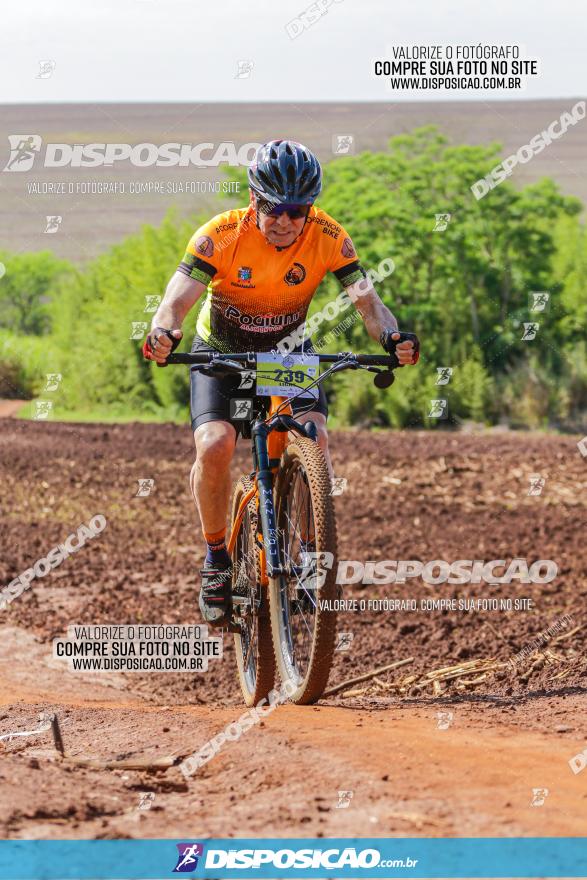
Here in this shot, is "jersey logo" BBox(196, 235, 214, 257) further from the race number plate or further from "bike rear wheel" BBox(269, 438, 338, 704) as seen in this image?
"bike rear wheel" BBox(269, 438, 338, 704)

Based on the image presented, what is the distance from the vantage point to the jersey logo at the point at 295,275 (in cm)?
657

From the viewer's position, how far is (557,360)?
79.6 feet

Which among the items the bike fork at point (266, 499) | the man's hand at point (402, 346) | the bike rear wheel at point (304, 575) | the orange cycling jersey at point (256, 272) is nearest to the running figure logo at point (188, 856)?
the bike rear wheel at point (304, 575)

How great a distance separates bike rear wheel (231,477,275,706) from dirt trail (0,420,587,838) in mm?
479

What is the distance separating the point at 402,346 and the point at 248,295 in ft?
3.34

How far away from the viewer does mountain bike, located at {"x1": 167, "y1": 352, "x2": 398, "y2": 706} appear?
5.66 meters

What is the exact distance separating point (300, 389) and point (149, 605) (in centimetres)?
484

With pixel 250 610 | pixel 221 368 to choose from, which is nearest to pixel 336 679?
pixel 250 610

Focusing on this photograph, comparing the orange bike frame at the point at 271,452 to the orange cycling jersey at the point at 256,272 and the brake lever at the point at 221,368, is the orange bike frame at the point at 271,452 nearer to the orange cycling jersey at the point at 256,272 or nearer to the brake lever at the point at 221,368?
the brake lever at the point at 221,368

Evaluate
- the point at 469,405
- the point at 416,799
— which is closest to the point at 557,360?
the point at 469,405

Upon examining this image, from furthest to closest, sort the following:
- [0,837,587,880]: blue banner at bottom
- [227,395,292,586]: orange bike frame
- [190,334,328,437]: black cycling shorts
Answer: [190,334,328,437]: black cycling shorts
[227,395,292,586]: orange bike frame
[0,837,587,880]: blue banner at bottom

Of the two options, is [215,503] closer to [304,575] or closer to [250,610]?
[250,610]

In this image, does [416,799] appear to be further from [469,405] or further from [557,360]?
[557,360]

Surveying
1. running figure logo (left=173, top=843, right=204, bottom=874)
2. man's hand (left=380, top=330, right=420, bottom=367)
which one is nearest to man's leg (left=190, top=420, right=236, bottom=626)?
man's hand (left=380, top=330, right=420, bottom=367)
